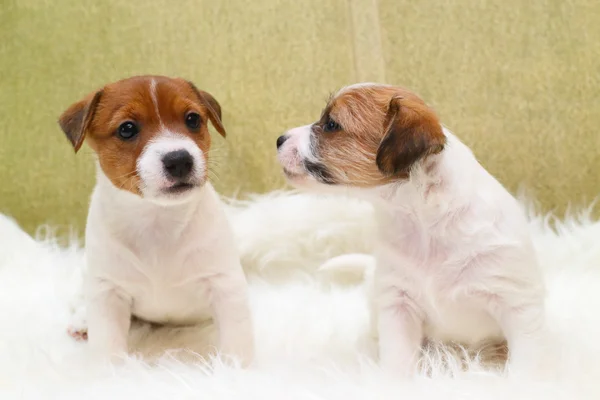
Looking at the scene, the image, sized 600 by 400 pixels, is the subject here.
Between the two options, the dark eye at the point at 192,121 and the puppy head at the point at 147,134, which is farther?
the dark eye at the point at 192,121

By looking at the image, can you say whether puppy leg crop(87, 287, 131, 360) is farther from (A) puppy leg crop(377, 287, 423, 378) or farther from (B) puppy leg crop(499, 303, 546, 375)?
(B) puppy leg crop(499, 303, 546, 375)

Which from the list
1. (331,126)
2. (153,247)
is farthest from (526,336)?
(153,247)

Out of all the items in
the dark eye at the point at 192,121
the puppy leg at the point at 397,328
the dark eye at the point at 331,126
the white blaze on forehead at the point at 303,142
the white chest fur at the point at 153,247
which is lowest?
the puppy leg at the point at 397,328

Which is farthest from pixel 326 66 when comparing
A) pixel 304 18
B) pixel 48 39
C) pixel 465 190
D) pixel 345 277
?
pixel 465 190

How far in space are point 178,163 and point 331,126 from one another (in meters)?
0.41

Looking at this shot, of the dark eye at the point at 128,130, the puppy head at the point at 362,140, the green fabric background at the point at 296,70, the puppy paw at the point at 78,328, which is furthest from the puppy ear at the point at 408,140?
the green fabric background at the point at 296,70

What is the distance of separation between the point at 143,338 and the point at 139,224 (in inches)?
19.3

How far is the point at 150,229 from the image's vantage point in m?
1.92

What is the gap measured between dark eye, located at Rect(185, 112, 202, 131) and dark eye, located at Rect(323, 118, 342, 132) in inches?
13.5

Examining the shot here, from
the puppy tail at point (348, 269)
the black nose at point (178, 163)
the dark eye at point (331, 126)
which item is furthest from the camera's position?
the puppy tail at point (348, 269)

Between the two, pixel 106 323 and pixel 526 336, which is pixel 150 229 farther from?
pixel 526 336

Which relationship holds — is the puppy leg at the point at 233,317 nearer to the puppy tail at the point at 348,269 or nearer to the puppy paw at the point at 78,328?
the puppy tail at the point at 348,269

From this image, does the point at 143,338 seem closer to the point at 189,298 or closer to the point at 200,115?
the point at 189,298

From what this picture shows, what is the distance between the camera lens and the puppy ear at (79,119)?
1803 millimetres
